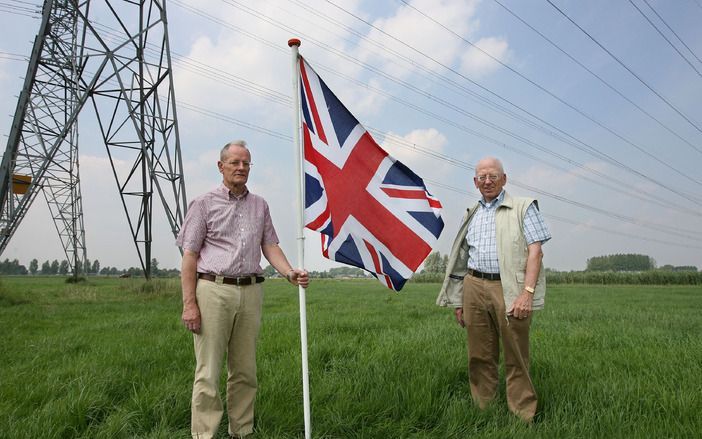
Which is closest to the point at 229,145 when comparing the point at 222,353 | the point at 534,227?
the point at 222,353

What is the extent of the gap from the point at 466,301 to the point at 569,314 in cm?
885

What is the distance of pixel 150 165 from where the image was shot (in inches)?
561

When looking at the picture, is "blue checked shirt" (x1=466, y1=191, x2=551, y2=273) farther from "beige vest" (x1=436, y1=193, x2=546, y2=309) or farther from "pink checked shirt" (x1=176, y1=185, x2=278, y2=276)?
"pink checked shirt" (x1=176, y1=185, x2=278, y2=276)

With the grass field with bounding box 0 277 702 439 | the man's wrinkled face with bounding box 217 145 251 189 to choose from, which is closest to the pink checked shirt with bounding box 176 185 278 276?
the man's wrinkled face with bounding box 217 145 251 189

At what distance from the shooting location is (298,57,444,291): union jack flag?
3.40 meters

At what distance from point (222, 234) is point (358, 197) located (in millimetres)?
1147

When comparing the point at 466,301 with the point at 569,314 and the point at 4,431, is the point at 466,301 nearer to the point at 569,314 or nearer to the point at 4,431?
the point at 4,431

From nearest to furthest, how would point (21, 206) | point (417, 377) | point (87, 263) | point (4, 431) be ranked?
point (4, 431), point (417, 377), point (21, 206), point (87, 263)

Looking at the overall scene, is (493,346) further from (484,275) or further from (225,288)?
(225,288)

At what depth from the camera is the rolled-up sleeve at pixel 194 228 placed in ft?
9.93

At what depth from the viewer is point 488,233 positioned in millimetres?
3740

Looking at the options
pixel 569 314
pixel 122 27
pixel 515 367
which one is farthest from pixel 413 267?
pixel 122 27

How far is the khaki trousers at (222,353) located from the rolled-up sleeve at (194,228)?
266 mm

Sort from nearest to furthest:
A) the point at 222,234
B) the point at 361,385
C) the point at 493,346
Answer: the point at 222,234, the point at 493,346, the point at 361,385
